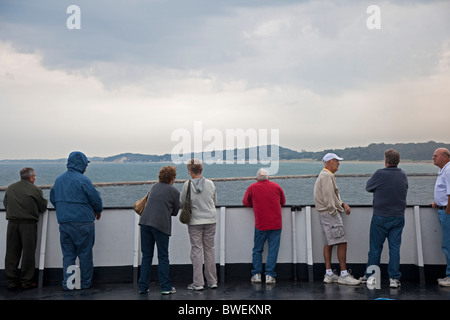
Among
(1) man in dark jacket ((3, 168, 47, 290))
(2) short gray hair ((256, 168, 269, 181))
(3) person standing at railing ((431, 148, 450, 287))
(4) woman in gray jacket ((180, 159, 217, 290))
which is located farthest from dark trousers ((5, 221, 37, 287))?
(3) person standing at railing ((431, 148, 450, 287))

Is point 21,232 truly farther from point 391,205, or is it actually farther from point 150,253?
point 391,205

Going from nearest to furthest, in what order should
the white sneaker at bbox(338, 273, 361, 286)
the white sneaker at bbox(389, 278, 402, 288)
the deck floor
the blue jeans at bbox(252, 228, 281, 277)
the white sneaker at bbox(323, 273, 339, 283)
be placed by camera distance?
1. the deck floor
2. the white sneaker at bbox(389, 278, 402, 288)
3. the white sneaker at bbox(338, 273, 361, 286)
4. the white sneaker at bbox(323, 273, 339, 283)
5. the blue jeans at bbox(252, 228, 281, 277)

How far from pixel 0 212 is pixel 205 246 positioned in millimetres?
2931

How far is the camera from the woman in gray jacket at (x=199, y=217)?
4562 mm

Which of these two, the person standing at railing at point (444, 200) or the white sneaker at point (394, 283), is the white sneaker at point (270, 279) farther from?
the person standing at railing at point (444, 200)

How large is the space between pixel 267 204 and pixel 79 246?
7.87 feet

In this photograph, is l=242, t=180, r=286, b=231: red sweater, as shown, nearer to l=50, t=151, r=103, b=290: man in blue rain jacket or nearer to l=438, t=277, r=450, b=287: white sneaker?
l=50, t=151, r=103, b=290: man in blue rain jacket

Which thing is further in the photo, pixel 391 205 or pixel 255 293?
pixel 391 205

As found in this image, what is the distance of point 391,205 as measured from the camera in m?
4.64

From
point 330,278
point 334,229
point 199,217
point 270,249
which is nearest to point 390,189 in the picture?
point 334,229

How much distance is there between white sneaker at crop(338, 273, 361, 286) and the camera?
4.78 meters

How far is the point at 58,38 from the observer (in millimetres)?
98188

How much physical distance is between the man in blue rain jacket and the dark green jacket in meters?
0.39
